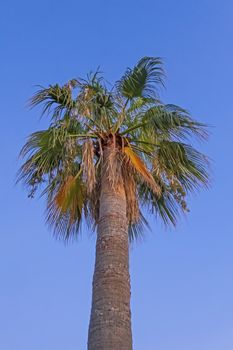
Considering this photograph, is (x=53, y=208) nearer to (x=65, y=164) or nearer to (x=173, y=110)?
(x=65, y=164)

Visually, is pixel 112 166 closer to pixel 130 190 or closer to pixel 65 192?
pixel 130 190

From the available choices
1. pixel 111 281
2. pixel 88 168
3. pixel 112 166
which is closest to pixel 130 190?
pixel 112 166

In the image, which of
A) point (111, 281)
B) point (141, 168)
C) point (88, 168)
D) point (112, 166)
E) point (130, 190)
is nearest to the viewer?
point (111, 281)

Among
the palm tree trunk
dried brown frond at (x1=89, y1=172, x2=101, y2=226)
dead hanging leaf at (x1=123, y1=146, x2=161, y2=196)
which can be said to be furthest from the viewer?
dried brown frond at (x1=89, y1=172, x2=101, y2=226)

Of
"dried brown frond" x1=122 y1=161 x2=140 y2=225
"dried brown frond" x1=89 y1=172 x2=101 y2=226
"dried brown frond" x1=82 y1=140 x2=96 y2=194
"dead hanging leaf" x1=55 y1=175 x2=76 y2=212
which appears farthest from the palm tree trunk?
"dead hanging leaf" x1=55 y1=175 x2=76 y2=212

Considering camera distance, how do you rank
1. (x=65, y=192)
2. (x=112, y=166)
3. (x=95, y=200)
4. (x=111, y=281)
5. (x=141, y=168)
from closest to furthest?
1. (x=111, y=281)
2. (x=112, y=166)
3. (x=141, y=168)
4. (x=65, y=192)
5. (x=95, y=200)

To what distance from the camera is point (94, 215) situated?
948cm

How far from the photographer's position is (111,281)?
23.1 ft

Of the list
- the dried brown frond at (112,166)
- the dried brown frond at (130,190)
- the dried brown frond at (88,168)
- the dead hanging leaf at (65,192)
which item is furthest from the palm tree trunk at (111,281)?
the dead hanging leaf at (65,192)

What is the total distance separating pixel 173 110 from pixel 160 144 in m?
0.58

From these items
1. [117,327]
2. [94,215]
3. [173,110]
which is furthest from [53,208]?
[117,327]

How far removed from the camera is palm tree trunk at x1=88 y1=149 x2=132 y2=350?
655 centimetres

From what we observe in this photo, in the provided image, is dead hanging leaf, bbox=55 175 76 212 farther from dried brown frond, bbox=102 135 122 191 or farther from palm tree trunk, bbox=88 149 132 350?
palm tree trunk, bbox=88 149 132 350

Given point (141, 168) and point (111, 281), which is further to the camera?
point (141, 168)
